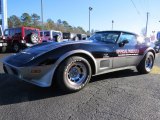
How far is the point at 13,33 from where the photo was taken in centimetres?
1523

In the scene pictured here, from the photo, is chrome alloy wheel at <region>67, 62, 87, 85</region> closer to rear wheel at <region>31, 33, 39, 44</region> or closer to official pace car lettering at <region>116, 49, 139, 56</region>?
official pace car lettering at <region>116, 49, 139, 56</region>

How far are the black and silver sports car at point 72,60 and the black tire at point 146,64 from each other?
1.49ft

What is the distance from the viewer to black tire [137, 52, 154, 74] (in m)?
6.34

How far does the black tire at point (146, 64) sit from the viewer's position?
6.34m

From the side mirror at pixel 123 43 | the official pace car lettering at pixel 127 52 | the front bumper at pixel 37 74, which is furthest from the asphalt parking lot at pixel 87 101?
the side mirror at pixel 123 43

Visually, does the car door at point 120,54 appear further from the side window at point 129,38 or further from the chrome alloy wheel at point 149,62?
the chrome alloy wheel at point 149,62

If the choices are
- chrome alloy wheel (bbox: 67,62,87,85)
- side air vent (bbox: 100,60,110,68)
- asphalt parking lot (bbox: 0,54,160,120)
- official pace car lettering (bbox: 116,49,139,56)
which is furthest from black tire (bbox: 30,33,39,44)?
chrome alloy wheel (bbox: 67,62,87,85)

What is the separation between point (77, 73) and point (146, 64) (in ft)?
9.25

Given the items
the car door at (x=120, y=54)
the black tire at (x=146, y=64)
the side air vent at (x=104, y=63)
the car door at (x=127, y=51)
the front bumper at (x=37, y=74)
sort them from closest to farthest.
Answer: the front bumper at (x=37, y=74), the side air vent at (x=104, y=63), the car door at (x=120, y=54), the car door at (x=127, y=51), the black tire at (x=146, y=64)

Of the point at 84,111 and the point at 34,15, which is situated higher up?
the point at 34,15

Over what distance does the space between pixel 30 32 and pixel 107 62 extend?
36.9 feet

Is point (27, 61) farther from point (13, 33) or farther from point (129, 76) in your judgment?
point (13, 33)

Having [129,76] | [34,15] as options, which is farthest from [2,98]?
[34,15]

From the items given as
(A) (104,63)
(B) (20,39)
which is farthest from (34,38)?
(A) (104,63)
